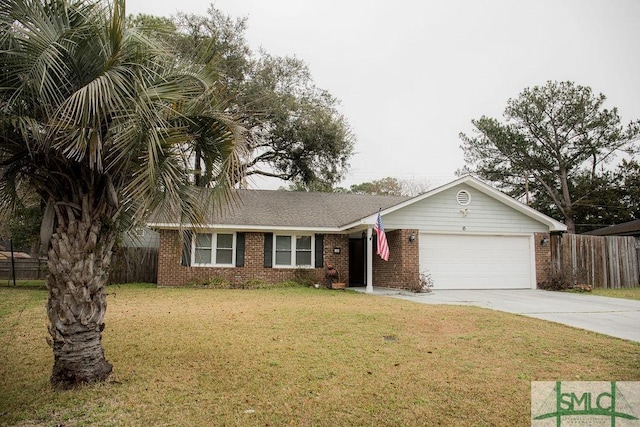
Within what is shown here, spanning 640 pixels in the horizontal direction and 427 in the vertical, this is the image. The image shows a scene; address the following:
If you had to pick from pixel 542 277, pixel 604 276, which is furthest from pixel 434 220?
pixel 604 276

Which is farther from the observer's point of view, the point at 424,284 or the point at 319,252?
the point at 319,252

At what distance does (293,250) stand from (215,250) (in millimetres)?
3082

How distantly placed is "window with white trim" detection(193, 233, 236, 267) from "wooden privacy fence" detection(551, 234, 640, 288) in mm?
12502

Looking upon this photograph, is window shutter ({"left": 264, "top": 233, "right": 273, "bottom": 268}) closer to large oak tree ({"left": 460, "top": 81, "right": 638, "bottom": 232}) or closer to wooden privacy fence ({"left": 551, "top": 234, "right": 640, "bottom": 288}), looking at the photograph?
wooden privacy fence ({"left": 551, "top": 234, "right": 640, "bottom": 288})

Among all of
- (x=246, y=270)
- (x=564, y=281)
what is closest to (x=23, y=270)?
(x=246, y=270)

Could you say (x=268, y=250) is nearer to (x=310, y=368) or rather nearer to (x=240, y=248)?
(x=240, y=248)

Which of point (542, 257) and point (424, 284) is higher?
point (542, 257)

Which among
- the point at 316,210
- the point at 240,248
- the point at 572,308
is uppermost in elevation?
the point at 316,210

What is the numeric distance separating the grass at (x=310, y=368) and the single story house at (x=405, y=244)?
253 inches

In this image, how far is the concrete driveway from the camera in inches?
307

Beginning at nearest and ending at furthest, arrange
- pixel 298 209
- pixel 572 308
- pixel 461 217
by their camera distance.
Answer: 1. pixel 572 308
2. pixel 461 217
3. pixel 298 209

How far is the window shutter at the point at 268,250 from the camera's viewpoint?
54.9 feet

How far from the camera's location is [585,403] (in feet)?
13.8

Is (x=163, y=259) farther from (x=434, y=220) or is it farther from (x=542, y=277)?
(x=542, y=277)
